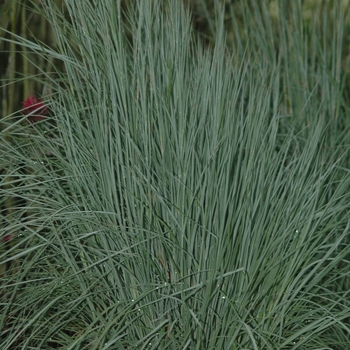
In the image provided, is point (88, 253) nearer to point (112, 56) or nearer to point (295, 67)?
point (112, 56)

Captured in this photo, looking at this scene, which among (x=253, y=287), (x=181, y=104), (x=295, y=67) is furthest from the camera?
(x=295, y=67)

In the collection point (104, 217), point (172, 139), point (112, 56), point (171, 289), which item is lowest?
point (171, 289)

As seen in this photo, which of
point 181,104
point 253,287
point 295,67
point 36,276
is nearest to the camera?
point 253,287

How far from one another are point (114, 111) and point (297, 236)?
495mm

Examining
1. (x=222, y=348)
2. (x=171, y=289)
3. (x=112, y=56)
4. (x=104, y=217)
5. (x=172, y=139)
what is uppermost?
(x=112, y=56)

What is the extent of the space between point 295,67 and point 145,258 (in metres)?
1.30

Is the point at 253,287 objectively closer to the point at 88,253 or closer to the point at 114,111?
the point at 88,253

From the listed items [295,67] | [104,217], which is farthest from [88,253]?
[295,67]

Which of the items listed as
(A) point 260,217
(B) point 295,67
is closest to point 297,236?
(A) point 260,217

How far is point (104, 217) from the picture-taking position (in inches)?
64.9

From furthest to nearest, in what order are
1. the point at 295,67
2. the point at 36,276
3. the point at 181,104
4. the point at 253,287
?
the point at 295,67
the point at 36,276
the point at 181,104
the point at 253,287

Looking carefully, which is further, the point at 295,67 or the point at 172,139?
the point at 295,67

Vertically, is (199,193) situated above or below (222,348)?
above

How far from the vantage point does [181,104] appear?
167 cm
